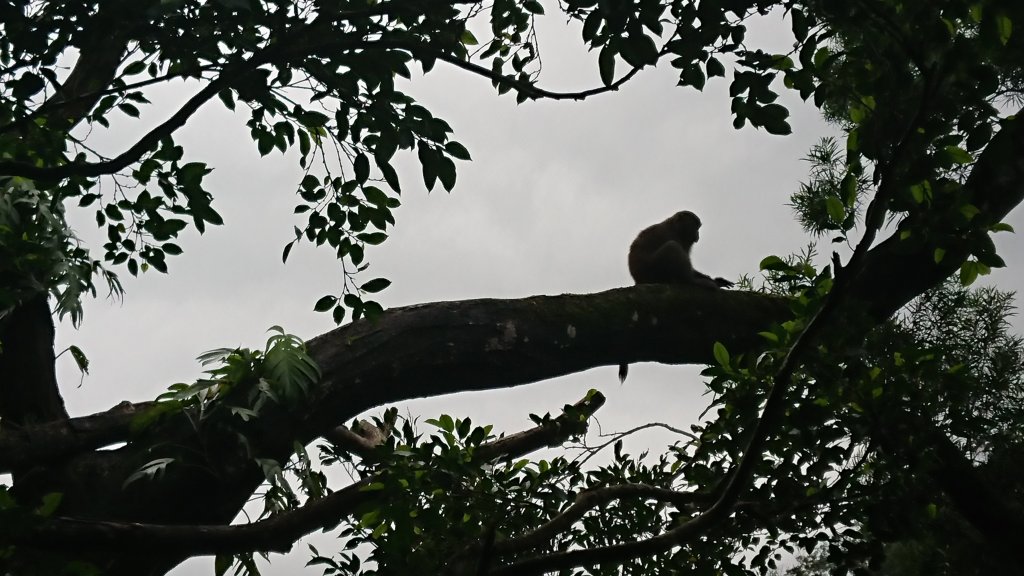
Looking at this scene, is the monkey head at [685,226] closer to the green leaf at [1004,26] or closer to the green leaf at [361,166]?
the green leaf at [361,166]

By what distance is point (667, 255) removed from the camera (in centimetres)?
594

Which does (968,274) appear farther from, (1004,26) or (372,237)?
(372,237)

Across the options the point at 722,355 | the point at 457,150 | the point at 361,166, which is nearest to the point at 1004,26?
the point at 722,355

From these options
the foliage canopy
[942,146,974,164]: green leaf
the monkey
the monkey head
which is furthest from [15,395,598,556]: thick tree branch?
the monkey head

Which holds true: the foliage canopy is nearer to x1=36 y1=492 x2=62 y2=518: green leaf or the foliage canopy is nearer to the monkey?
x1=36 y1=492 x2=62 y2=518: green leaf

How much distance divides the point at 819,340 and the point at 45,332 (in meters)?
3.32

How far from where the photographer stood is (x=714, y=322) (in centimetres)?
376

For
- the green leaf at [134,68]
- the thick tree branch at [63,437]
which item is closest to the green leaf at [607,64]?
the green leaf at [134,68]

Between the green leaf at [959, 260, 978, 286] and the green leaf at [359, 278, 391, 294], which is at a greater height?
the green leaf at [359, 278, 391, 294]

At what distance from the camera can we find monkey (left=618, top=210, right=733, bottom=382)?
5.88 m

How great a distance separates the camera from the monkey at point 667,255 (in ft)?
19.3

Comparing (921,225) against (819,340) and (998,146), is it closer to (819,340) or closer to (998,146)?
(998,146)

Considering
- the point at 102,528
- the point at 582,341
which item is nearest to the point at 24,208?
the point at 102,528

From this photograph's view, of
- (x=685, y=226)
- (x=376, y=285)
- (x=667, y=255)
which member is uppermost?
(x=685, y=226)
